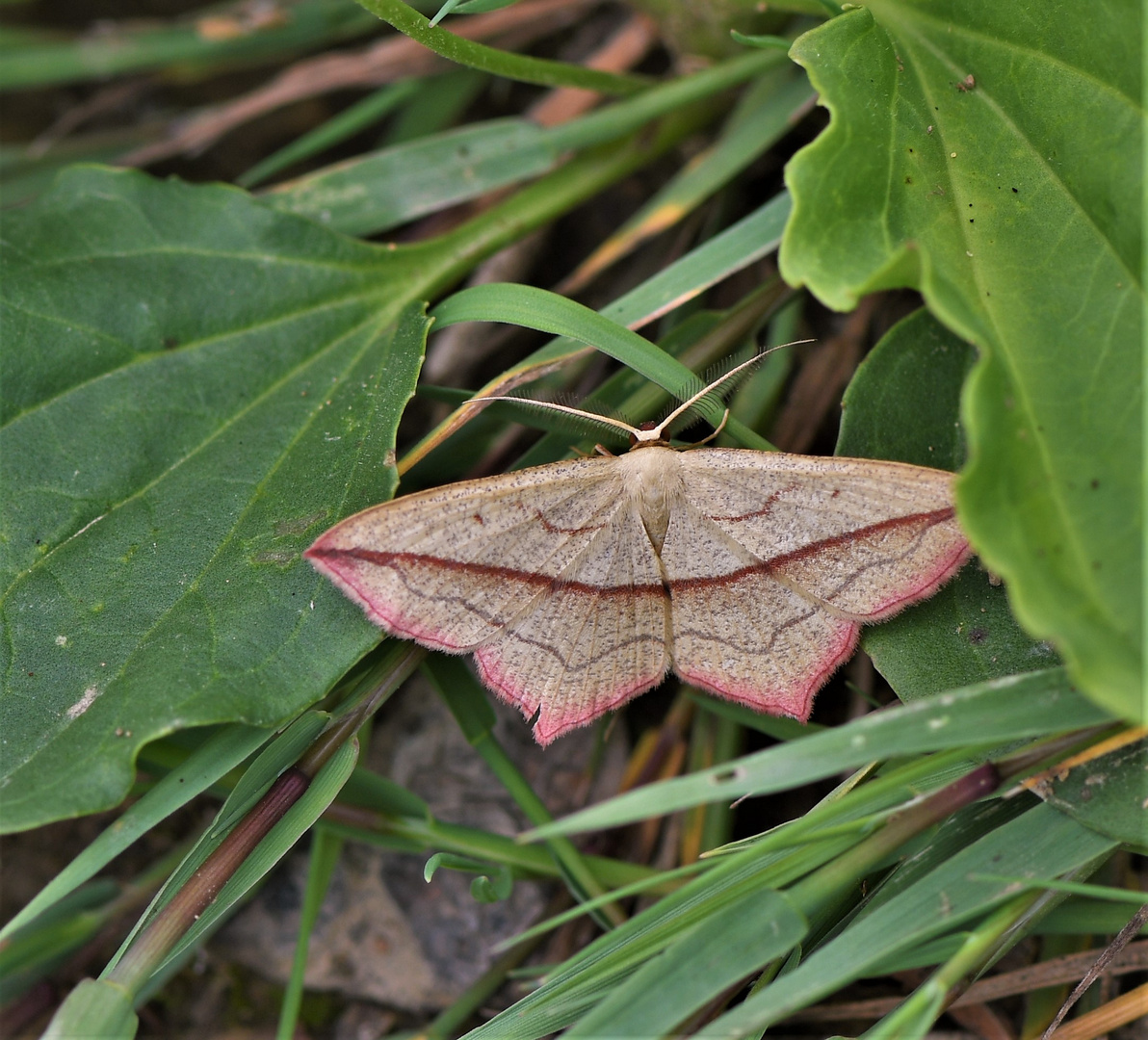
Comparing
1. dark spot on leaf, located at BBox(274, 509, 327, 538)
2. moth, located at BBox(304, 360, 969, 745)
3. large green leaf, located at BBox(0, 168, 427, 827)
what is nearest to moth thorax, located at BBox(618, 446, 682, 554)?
moth, located at BBox(304, 360, 969, 745)

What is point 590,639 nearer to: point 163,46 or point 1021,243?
point 1021,243

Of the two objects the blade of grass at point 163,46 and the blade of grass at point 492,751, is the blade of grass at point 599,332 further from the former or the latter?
the blade of grass at point 163,46

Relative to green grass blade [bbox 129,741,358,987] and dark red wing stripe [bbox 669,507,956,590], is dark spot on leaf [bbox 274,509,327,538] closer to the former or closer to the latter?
green grass blade [bbox 129,741,358,987]

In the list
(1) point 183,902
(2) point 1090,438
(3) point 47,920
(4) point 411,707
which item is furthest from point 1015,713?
(3) point 47,920

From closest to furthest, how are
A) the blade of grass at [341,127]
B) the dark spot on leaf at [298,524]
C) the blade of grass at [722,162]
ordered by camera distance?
the dark spot on leaf at [298,524]
the blade of grass at [722,162]
the blade of grass at [341,127]

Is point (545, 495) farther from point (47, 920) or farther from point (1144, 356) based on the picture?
point (47, 920)

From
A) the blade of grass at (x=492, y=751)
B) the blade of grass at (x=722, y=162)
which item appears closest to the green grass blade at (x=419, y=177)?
the blade of grass at (x=722, y=162)

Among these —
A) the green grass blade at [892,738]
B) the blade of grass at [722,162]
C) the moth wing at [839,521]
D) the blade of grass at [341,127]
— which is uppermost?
the blade of grass at [341,127]
